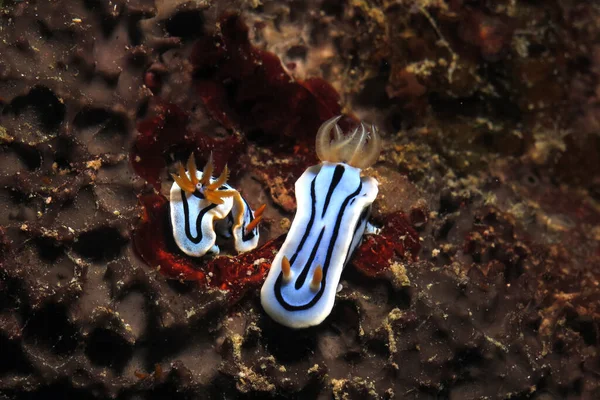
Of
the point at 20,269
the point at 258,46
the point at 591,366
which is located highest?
the point at 258,46

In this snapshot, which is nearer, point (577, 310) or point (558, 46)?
point (577, 310)

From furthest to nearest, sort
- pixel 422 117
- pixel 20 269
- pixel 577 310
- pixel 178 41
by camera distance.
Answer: pixel 422 117, pixel 577 310, pixel 178 41, pixel 20 269

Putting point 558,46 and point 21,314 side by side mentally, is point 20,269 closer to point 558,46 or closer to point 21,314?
point 21,314

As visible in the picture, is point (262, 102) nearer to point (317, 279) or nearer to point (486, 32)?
point (317, 279)

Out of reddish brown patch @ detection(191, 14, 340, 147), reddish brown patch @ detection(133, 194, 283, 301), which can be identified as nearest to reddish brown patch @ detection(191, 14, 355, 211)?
reddish brown patch @ detection(191, 14, 340, 147)

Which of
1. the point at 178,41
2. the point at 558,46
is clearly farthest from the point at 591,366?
the point at 178,41

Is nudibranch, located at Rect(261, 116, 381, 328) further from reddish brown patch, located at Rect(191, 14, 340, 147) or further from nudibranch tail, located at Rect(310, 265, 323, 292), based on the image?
reddish brown patch, located at Rect(191, 14, 340, 147)

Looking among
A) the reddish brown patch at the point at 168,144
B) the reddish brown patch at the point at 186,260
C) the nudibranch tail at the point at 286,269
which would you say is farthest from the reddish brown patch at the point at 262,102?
the nudibranch tail at the point at 286,269

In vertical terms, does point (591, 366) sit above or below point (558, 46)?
below

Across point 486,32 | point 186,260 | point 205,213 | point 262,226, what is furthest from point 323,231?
point 486,32
